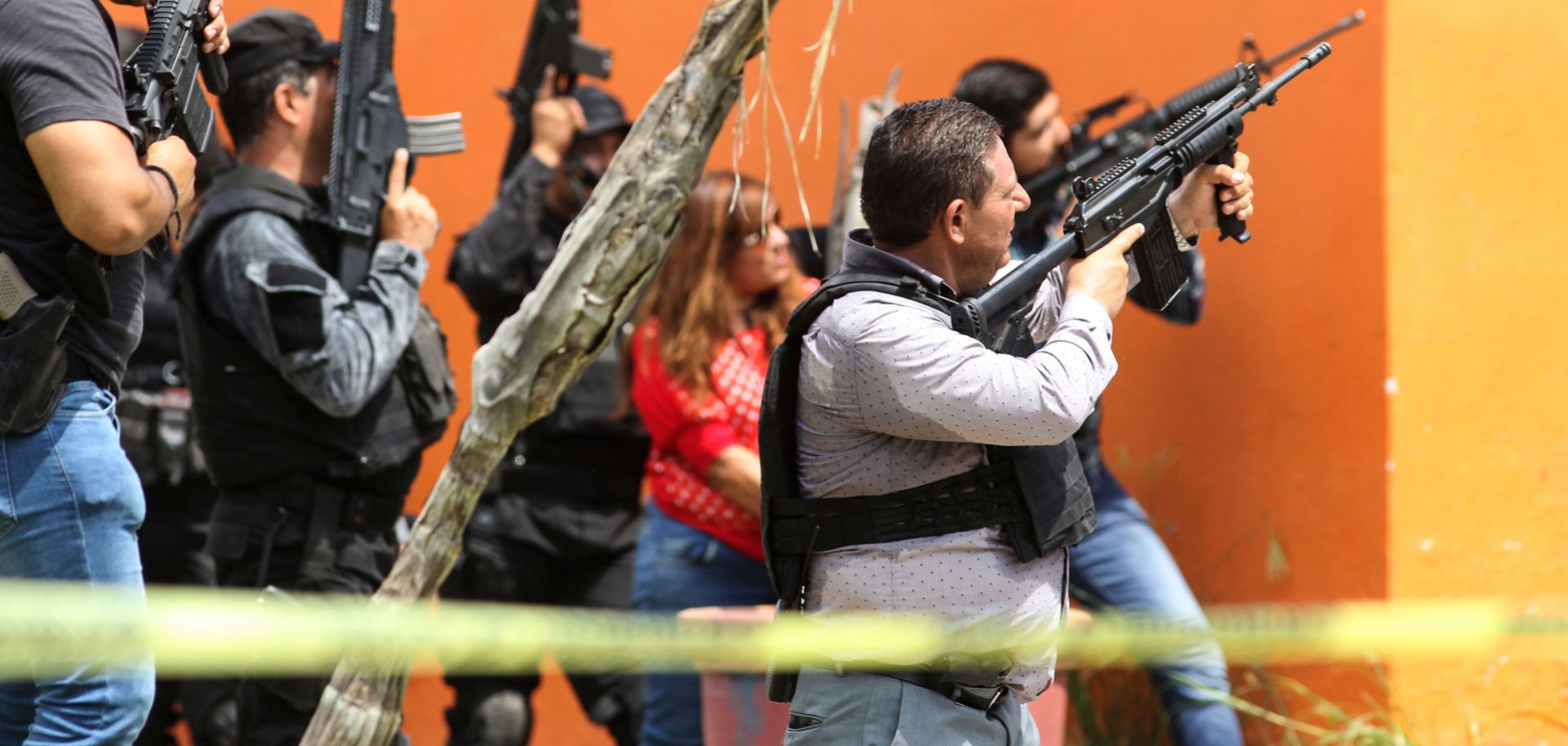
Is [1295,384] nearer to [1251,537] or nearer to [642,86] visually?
[1251,537]

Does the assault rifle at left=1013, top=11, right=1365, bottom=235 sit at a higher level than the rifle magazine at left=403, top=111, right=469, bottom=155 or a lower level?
higher

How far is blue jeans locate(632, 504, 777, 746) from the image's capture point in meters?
4.05

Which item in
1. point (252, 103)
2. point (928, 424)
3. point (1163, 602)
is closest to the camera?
point (928, 424)

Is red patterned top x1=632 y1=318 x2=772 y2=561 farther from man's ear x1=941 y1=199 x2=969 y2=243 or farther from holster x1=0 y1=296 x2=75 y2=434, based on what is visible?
holster x1=0 y1=296 x2=75 y2=434

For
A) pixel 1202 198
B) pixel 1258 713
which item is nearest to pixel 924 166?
pixel 1202 198

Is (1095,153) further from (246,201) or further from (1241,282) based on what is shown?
(246,201)

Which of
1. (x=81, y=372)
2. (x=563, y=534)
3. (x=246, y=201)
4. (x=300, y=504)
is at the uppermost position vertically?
(x=246, y=201)

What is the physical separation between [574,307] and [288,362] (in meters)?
0.94

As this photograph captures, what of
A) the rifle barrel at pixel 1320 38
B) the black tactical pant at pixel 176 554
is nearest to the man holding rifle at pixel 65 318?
the black tactical pant at pixel 176 554

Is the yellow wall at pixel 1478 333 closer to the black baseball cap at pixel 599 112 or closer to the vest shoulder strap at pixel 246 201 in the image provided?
the black baseball cap at pixel 599 112

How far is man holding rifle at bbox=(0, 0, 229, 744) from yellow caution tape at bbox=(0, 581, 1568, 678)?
72 millimetres

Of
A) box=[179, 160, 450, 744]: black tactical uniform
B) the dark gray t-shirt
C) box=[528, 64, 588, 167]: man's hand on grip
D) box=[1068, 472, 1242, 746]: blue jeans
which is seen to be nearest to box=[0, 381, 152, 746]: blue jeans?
the dark gray t-shirt

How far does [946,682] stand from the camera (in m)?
2.51

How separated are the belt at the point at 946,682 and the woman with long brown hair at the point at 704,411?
1.44m
